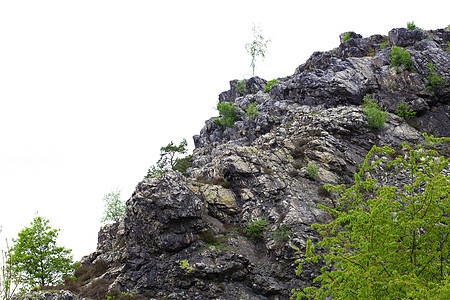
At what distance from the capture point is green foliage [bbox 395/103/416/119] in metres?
41.2

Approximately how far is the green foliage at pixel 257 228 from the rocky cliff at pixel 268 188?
143 millimetres

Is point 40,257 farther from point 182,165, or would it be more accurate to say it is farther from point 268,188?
point 268,188

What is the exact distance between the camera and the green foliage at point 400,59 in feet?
148

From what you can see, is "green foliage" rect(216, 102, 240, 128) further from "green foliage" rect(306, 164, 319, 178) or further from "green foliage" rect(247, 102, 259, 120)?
"green foliage" rect(306, 164, 319, 178)

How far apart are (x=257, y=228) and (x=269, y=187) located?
18.4ft

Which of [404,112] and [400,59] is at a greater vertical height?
[400,59]

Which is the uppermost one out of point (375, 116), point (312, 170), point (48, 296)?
point (375, 116)

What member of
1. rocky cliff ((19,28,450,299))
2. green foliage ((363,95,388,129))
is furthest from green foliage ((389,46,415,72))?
green foliage ((363,95,388,129))

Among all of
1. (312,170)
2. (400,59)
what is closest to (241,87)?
(400,59)

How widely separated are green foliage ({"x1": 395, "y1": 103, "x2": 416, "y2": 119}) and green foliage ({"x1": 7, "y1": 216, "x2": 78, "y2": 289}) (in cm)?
5094

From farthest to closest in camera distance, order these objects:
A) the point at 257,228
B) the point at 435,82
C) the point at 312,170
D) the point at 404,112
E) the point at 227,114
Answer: the point at 227,114 < the point at 435,82 < the point at 404,112 < the point at 312,170 < the point at 257,228

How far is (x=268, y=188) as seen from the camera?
31797 mm

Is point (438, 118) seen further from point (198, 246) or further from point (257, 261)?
point (198, 246)

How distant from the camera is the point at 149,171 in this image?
47438mm
